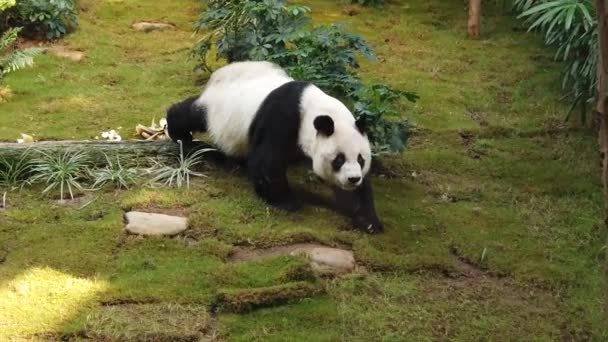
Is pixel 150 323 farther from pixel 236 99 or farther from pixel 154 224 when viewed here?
pixel 236 99

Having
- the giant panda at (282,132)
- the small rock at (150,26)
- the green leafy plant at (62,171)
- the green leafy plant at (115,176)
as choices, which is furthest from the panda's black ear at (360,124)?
the small rock at (150,26)

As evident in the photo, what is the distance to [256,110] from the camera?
5.74m

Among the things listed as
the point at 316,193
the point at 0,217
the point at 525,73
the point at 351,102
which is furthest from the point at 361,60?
the point at 0,217

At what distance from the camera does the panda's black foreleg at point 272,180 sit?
5438 millimetres

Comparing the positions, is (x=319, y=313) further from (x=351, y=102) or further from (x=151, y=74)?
(x=151, y=74)

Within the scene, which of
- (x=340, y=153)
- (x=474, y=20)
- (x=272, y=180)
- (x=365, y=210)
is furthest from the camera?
(x=474, y=20)

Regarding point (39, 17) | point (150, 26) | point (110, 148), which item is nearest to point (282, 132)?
point (110, 148)

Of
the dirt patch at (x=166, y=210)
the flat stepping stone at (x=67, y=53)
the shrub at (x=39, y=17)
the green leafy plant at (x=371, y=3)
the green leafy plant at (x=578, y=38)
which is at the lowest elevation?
the dirt patch at (x=166, y=210)

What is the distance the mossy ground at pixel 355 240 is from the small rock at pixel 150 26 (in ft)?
5.13

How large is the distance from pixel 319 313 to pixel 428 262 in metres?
0.94

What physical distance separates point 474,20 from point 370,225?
5183mm

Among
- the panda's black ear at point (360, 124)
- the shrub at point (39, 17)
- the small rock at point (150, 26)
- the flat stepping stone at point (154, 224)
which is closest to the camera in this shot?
the flat stepping stone at point (154, 224)

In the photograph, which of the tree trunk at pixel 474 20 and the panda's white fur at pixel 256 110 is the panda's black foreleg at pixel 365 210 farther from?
the tree trunk at pixel 474 20

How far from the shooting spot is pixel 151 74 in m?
8.31
